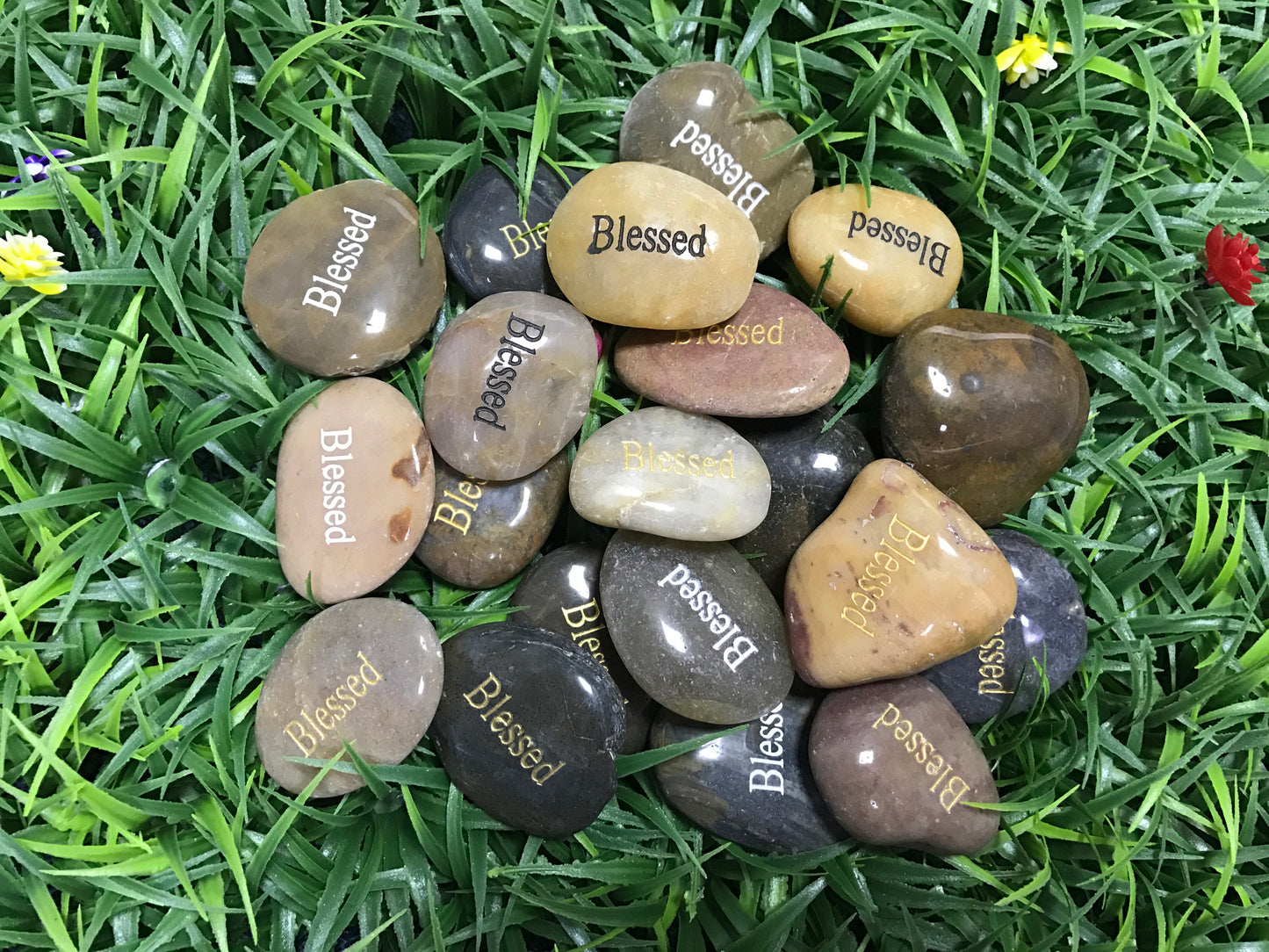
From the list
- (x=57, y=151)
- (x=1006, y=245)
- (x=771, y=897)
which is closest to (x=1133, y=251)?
(x=1006, y=245)

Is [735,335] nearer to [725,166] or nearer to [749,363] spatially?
[749,363]

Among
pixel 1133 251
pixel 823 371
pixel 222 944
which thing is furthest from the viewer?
pixel 1133 251

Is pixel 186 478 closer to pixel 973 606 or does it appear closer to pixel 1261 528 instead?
pixel 973 606

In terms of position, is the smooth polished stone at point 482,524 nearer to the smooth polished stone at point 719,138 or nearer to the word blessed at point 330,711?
the word blessed at point 330,711

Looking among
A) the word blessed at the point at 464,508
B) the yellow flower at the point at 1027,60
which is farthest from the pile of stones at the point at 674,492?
the yellow flower at the point at 1027,60

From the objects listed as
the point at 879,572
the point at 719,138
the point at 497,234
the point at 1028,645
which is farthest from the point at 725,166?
the point at 1028,645

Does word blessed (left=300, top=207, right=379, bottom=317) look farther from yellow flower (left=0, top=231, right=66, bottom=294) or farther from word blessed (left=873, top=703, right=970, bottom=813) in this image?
word blessed (left=873, top=703, right=970, bottom=813)
